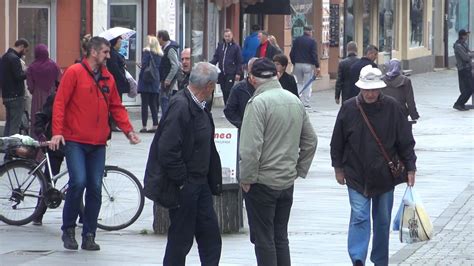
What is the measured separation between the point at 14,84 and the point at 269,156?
33.2 feet

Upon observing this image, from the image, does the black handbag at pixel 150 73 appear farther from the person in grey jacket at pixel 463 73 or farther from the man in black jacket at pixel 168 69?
the person in grey jacket at pixel 463 73

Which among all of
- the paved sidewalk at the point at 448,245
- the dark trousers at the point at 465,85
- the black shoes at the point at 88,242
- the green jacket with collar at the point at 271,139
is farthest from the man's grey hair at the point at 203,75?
the dark trousers at the point at 465,85

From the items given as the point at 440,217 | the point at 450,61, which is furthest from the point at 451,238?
the point at 450,61

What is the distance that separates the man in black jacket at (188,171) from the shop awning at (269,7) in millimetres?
21909

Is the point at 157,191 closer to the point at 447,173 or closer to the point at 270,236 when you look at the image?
the point at 270,236

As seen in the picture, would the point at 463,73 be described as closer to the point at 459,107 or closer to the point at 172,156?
the point at 459,107

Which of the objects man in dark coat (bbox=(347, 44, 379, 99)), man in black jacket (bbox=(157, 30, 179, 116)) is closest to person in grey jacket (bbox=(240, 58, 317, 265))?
man in dark coat (bbox=(347, 44, 379, 99))

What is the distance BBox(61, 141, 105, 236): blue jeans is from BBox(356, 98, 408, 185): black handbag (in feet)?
7.98

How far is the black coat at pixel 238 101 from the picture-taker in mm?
12805

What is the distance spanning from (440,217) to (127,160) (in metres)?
5.94

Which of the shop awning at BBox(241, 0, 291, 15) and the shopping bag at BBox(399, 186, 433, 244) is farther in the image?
the shop awning at BBox(241, 0, 291, 15)

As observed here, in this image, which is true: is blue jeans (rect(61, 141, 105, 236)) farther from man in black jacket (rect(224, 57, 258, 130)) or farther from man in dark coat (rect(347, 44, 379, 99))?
man in dark coat (rect(347, 44, 379, 99))

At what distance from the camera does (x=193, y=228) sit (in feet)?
29.0

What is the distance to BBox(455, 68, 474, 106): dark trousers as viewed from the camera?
29000mm
